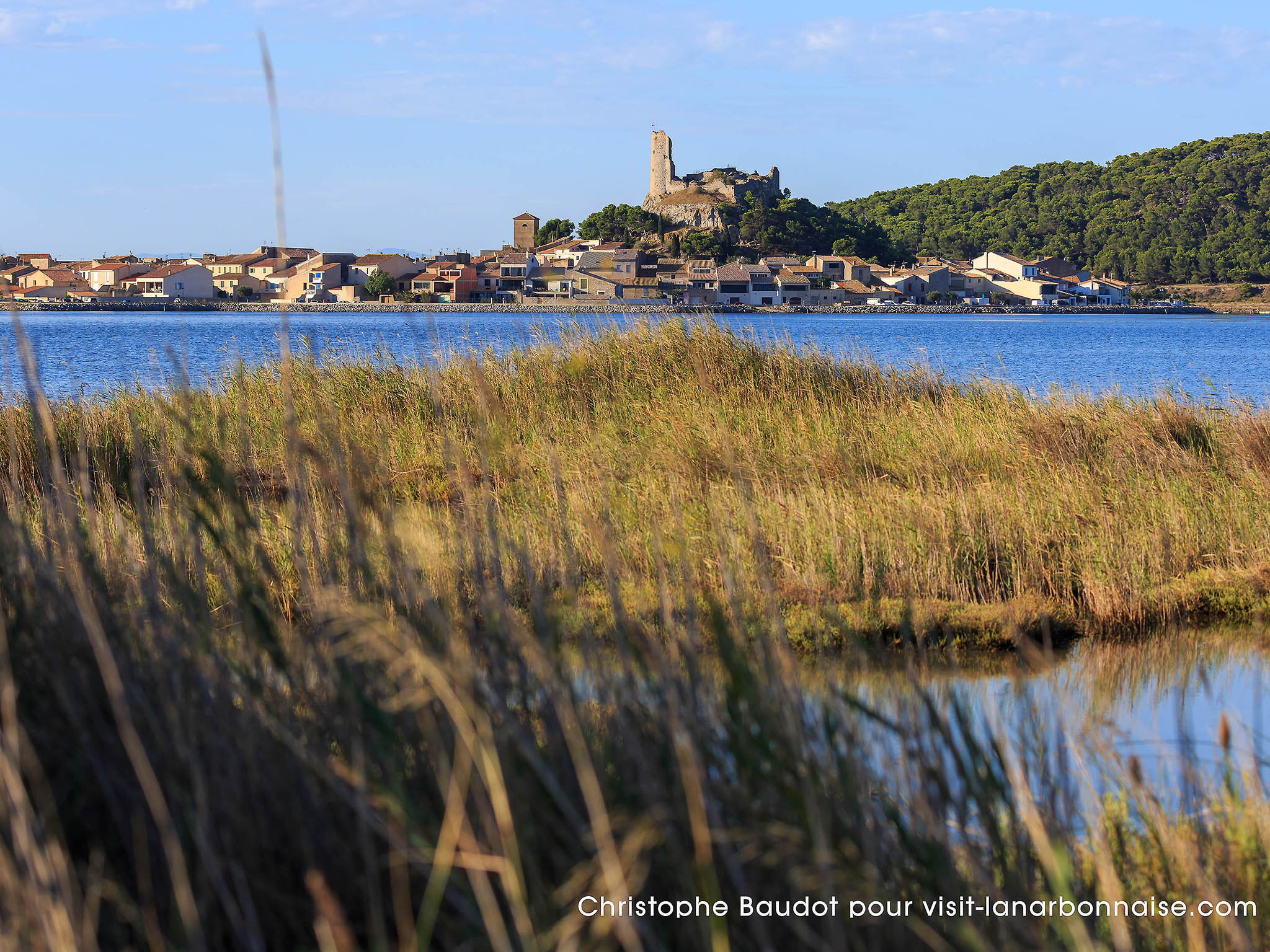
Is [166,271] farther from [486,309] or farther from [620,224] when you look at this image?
[620,224]

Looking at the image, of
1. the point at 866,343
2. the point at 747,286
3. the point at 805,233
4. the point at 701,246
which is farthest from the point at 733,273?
the point at 866,343

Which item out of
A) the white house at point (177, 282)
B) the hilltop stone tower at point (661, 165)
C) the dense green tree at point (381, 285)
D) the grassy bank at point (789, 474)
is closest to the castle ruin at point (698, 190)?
the hilltop stone tower at point (661, 165)

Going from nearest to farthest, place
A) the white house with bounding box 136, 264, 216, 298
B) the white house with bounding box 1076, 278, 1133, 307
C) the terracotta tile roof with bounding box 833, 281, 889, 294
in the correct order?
the white house with bounding box 136, 264, 216, 298 < the terracotta tile roof with bounding box 833, 281, 889, 294 < the white house with bounding box 1076, 278, 1133, 307

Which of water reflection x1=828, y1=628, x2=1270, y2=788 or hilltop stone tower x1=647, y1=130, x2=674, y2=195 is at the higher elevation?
hilltop stone tower x1=647, y1=130, x2=674, y2=195

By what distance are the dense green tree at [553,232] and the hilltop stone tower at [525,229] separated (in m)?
0.69

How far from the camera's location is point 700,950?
1.67 meters

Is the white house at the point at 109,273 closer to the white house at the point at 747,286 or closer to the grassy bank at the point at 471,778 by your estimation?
the white house at the point at 747,286

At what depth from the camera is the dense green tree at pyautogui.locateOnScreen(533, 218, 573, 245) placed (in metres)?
127

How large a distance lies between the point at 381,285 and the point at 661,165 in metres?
45.6

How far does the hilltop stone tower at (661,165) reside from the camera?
125 m

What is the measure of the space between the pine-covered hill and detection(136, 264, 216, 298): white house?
241ft

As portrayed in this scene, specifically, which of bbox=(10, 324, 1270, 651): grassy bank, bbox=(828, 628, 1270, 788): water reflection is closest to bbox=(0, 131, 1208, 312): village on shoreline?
bbox=(10, 324, 1270, 651): grassy bank

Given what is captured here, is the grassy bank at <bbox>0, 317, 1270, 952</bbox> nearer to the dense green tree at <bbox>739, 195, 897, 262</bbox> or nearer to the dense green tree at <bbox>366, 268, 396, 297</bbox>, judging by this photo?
the dense green tree at <bbox>366, 268, 396, 297</bbox>

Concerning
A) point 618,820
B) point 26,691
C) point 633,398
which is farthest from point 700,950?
point 633,398
